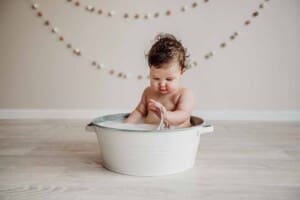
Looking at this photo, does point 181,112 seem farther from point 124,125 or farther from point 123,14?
point 123,14

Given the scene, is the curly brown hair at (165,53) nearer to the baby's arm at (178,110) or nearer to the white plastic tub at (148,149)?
the baby's arm at (178,110)

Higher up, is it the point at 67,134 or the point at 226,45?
the point at 226,45

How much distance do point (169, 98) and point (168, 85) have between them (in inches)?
2.1

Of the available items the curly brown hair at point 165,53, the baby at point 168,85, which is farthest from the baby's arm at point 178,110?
the curly brown hair at point 165,53

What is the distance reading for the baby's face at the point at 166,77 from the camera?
0.96 m

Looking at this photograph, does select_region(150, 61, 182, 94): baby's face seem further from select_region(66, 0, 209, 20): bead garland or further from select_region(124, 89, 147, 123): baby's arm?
select_region(66, 0, 209, 20): bead garland

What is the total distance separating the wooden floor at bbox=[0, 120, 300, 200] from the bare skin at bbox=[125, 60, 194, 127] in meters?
0.15

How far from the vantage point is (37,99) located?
181 centimetres

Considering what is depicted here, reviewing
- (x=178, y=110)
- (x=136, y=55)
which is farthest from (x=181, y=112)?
(x=136, y=55)

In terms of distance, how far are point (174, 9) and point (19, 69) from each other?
0.89 meters

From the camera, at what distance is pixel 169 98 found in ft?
3.37

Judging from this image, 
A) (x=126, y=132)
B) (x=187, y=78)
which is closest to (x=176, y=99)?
(x=126, y=132)

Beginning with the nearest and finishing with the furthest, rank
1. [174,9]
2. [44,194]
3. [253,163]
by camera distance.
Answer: [44,194], [253,163], [174,9]

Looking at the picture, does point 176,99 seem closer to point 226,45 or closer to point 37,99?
point 226,45
